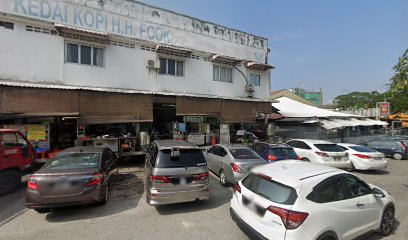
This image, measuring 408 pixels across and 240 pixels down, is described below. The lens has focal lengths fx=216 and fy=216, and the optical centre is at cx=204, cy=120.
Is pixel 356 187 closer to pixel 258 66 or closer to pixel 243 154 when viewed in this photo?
pixel 243 154

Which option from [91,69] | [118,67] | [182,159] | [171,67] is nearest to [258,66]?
[171,67]

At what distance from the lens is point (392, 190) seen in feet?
26.7

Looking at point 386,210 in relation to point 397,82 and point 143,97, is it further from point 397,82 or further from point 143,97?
point 143,97

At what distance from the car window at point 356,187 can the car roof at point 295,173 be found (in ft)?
0.95

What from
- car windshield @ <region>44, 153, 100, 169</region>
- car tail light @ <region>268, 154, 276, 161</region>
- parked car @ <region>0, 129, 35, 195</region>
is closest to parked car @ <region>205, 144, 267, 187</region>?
car tail light @ <region>268, 154, 276, 161</region>

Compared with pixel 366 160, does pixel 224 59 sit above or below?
above

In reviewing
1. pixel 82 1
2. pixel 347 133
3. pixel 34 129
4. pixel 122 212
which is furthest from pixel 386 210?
pixel 347 133

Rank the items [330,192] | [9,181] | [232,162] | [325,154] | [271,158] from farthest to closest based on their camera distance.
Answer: [325,154] < [271,158] < [232,162] < [9,181] < [330,192]

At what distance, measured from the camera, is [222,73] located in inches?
602

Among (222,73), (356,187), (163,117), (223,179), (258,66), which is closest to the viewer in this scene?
(356,187)

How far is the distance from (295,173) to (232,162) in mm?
3694

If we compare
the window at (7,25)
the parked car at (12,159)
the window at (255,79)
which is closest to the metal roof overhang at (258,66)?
the window at (255,79)

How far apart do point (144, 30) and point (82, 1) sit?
3183 millimetres

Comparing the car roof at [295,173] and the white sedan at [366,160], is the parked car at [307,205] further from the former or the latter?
the white sedan at [366,160]
